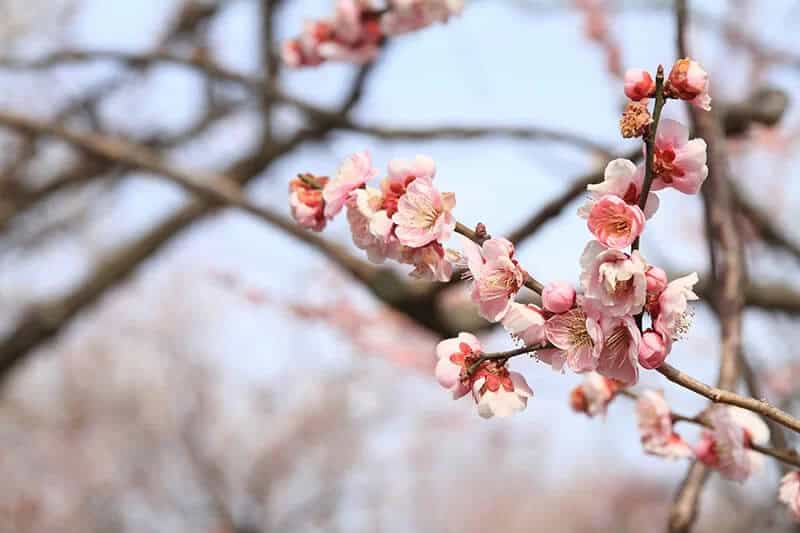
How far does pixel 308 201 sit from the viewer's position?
0.73 m

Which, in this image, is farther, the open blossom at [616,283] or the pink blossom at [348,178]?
the pink blossom at [348,178]

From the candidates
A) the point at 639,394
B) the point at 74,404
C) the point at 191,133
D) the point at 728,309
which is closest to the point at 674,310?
the point at 639,394

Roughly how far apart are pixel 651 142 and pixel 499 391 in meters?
0.21

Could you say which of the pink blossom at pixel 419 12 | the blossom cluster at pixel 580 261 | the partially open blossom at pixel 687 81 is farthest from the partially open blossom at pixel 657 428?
the pink blossom at pixel 419 12

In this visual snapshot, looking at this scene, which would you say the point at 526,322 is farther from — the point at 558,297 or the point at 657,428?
the point at 657,428

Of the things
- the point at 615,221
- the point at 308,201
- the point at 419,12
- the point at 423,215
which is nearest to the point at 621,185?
the point at 615,221

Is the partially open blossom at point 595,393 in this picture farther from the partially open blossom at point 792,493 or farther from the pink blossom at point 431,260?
the pink blossom at point 431,260

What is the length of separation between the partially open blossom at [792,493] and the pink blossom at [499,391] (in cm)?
27

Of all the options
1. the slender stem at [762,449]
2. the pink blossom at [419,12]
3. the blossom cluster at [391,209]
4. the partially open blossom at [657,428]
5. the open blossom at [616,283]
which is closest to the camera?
the open blossom at [616,283]

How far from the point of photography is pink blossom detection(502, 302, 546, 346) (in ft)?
1.85

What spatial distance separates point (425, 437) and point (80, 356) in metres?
3.93

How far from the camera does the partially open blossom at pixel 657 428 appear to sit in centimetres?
82

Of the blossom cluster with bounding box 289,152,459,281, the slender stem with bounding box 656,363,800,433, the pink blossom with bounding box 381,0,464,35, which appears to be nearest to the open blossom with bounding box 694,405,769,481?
the slender stem with bounding box 656,363,800,433

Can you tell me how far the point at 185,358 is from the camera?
8570 mm
